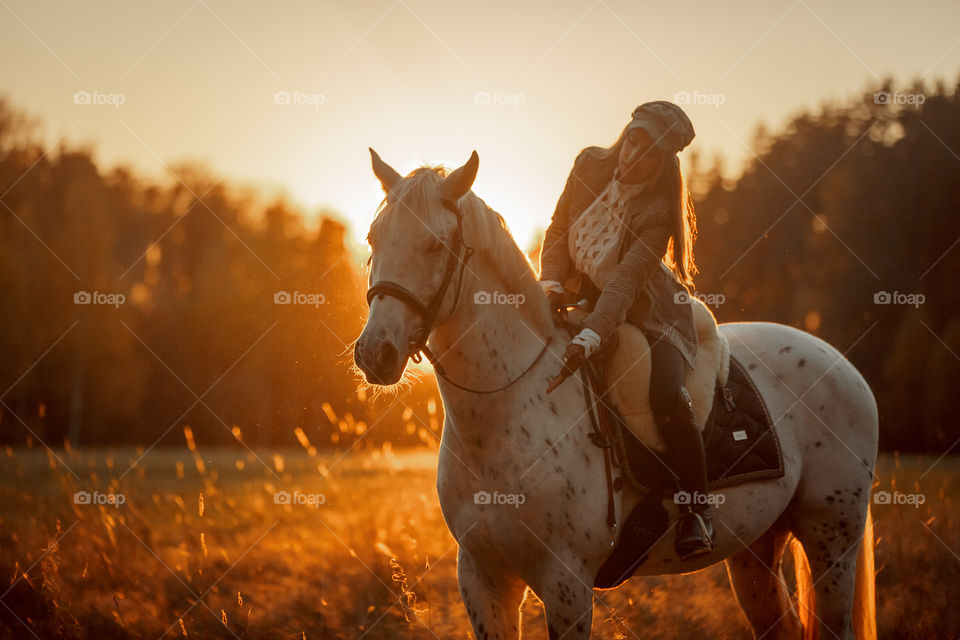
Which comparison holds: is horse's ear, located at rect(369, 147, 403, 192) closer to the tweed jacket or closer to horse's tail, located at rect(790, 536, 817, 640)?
the tweed jacket

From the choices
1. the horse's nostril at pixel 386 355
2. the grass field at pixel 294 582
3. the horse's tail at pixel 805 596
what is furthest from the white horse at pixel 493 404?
the grass field at pixel 294 582

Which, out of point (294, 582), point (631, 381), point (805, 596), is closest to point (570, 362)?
point (631, 381)

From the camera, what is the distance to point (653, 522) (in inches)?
163

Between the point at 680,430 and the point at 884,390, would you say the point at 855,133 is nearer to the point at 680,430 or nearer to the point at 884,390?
the point at 884,390

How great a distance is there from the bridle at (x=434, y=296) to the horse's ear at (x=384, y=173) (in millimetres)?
319

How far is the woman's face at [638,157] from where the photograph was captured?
14.4 ft

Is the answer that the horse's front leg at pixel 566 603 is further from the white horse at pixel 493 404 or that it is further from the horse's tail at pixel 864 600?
the horse's tail at pixel 864 600

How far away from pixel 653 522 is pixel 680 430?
51cm

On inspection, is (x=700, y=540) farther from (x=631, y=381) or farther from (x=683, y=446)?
(x=631, y=381)

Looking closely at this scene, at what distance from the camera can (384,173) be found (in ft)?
12.7

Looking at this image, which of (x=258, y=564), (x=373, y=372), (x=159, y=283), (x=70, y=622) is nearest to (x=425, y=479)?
(x=258, y=564)

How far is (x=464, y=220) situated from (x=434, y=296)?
18.5 inches

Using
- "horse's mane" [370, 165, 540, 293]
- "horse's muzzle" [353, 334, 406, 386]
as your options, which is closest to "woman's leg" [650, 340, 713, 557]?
"horse's mane" [370, 165, 540, 293]

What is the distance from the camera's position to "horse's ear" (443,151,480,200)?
3679 millimetres
